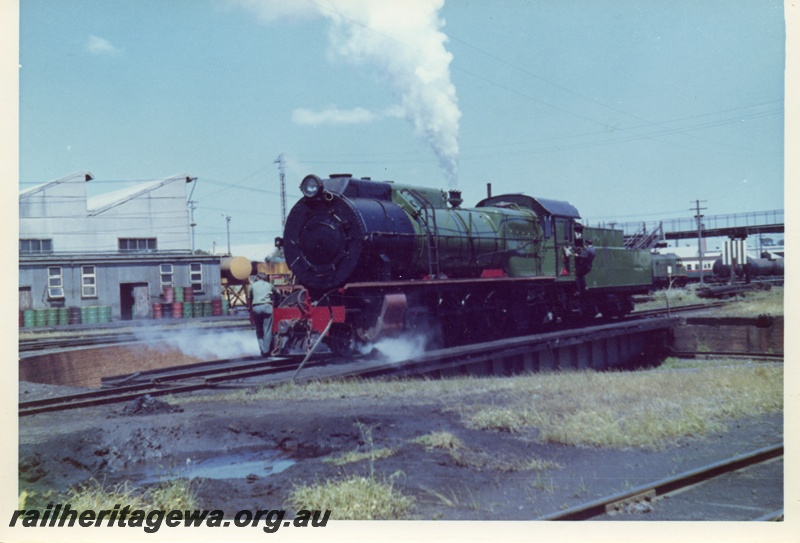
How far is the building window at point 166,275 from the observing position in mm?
27734

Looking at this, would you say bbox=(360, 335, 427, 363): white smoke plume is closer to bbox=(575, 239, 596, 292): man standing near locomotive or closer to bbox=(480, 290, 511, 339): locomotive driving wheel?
bbox=(480, 290, 511, 339): locomotive driving wheel

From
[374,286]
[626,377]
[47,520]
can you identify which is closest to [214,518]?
[47,520]

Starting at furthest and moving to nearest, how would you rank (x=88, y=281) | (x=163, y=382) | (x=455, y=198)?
(x=88, y=281) < (x=455, y=198) < (x=163, y=382)

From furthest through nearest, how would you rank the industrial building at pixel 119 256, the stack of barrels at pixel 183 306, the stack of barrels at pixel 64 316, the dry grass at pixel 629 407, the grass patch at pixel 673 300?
1. the stack of barrels at pixel 183 306
2. the grass patch at pixel 673 300
3. the stack of barrels at pixel 64 316
4. the industrial building at pixel 119 256
5. the dry grass at pixel 629 407

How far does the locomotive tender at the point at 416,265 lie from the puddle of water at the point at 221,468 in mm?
4889

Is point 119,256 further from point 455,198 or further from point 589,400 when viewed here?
point 589,400

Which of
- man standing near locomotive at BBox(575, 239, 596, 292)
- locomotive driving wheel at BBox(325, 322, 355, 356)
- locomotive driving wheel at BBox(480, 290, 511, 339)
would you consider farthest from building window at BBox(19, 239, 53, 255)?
man standing near locomotive at BBox(575, 239, 596, 292)

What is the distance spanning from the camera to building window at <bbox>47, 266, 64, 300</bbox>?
23266 millimetres

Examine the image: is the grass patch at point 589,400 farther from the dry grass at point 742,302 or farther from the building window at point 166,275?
the building window at point 166,275

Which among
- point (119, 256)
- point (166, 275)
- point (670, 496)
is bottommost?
point (670, 496)

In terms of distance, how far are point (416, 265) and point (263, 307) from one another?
10.1 ft

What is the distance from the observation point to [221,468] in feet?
20.1

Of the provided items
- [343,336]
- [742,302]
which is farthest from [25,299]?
[742,302]

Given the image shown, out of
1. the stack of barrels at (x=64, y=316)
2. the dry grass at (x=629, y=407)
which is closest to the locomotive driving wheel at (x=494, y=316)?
the dry grass at (x=629, y=407)
